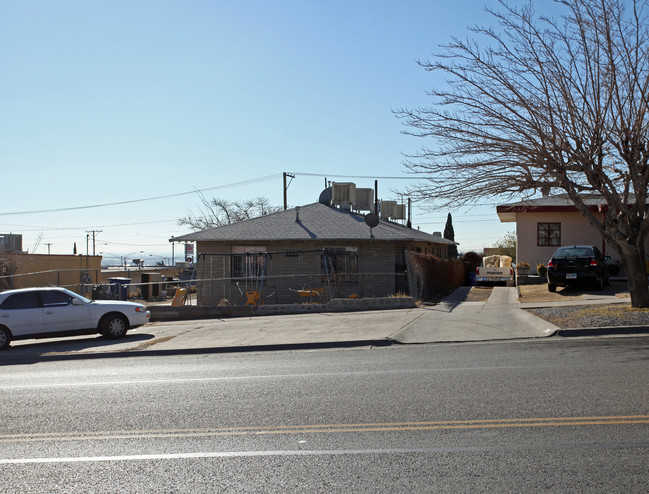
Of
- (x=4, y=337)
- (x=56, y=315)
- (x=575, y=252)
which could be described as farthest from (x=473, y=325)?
(x=4, y=337)

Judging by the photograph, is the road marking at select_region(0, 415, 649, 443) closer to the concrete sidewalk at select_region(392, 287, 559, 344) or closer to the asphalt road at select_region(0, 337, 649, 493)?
the asphalt road at select_region(0, 337, 649, 493)

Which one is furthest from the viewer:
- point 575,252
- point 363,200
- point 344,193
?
point 363,200

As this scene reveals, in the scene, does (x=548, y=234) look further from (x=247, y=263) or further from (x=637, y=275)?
(x=637, y=275)

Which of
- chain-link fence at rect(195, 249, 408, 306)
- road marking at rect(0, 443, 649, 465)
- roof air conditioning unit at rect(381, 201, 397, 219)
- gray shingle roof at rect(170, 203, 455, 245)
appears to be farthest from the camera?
roof air conditioning unit at rect(381, 201, 397, 219)

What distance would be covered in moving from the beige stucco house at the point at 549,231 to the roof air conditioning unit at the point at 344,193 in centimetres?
739

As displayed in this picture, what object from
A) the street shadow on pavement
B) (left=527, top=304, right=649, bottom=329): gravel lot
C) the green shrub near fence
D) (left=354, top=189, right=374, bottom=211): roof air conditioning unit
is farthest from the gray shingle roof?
(left=527, top=304, right=649, bottom=329): gravel lot

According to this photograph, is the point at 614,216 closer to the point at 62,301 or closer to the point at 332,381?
the point at 332,381

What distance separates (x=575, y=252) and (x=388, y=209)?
13136 millimetres

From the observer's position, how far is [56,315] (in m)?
15.9

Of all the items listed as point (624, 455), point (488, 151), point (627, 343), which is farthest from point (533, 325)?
point (624, 455)

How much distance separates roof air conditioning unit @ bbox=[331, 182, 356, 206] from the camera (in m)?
32.3

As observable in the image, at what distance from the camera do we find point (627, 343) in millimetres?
11266

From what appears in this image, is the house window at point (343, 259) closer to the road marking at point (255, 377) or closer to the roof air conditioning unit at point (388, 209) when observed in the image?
the roof air conditioning unit at point (388, 209)

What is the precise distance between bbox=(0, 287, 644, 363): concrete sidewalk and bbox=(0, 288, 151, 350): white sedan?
354mm
